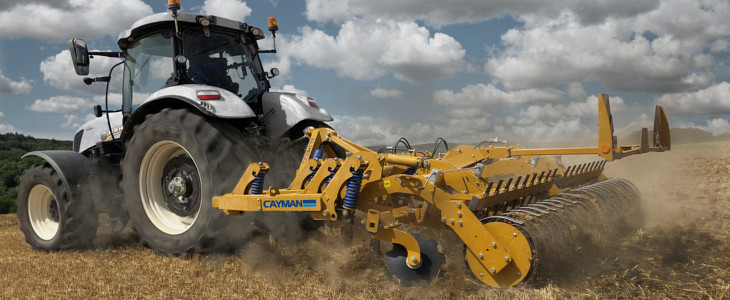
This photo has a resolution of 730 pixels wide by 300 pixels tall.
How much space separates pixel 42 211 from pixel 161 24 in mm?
2756

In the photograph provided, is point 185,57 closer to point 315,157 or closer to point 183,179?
point 183,179

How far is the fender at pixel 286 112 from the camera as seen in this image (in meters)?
5.05

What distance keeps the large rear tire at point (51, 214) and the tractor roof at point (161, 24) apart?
5.59 feet

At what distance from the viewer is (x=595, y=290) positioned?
345 centimetres

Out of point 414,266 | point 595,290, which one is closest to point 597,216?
point 595,290

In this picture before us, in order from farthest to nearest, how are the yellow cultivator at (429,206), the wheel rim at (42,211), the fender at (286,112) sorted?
the wheel rim at (42,211), the fender at (286,112), the yellow cultivator at (429,206)

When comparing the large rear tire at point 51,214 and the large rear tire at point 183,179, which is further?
the large rear tire at point 51,214

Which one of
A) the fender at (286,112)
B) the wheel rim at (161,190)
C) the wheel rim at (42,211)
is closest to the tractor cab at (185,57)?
the fender at (286,112)

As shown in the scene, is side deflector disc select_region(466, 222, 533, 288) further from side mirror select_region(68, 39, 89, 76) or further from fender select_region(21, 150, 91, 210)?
side mirror select_region(68, 39, 89, 76)

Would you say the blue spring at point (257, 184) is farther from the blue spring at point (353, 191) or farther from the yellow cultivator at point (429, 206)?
the blue spring at point (353, 191)

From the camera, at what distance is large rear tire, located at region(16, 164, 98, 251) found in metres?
5.39

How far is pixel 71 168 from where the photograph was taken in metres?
5.49

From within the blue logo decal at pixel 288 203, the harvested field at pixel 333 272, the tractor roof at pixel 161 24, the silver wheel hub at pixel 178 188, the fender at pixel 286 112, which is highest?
the tractor roof at pixel 161 24

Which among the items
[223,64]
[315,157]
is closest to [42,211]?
[223,64]
